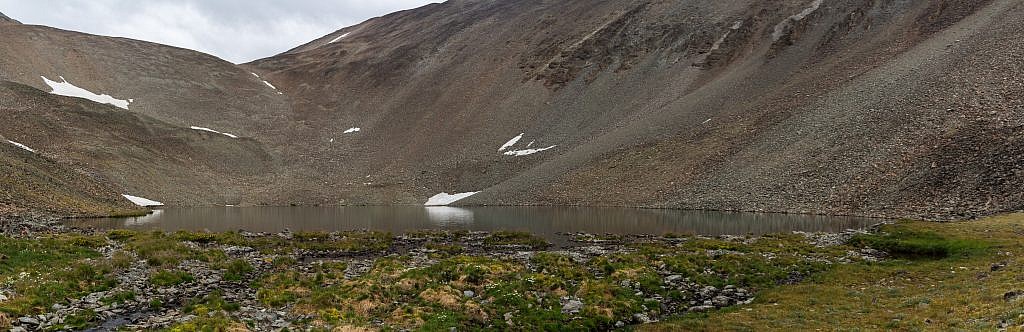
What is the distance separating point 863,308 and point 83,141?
95.6m

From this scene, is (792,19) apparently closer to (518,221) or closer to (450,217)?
(518,221)

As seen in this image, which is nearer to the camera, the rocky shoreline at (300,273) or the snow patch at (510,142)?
the rocky shoreline at (300,273)

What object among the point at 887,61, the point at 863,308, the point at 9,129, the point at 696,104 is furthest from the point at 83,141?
the point at 887,61

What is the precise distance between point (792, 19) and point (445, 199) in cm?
7306

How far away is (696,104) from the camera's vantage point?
9056 cm

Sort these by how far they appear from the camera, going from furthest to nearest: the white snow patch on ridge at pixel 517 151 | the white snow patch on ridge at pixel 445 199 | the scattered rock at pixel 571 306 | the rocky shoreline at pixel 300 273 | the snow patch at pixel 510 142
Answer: the snow patch at pixel 510 142 → the white snow patch on ridge at pixel 517 151 → the white snow patch on ridge at pixel 445 199 → the scattered rock at pixel 571 306 → the rocky shoreline at pixel 300 273

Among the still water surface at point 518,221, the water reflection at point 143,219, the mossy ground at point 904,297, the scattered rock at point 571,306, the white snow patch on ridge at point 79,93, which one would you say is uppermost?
the white snow patch on ridge at point 79,93

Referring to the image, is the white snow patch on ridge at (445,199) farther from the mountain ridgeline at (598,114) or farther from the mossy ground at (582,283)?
the mossy ground at (582,283)

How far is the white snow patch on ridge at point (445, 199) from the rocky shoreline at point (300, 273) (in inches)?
1721

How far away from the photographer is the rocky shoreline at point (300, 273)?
17.6 m

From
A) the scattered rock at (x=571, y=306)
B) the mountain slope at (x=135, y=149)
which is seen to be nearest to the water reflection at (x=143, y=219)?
the mountain slope at (x=135, y=149)

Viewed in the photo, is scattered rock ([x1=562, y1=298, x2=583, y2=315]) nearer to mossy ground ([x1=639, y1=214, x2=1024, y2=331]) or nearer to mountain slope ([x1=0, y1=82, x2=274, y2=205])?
mossy ground ([x1=639, y1=214, x2=1024, y2=331])

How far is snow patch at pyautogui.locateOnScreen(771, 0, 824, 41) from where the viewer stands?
105 meters

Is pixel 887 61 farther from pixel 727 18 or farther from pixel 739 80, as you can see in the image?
pixel 727 18
